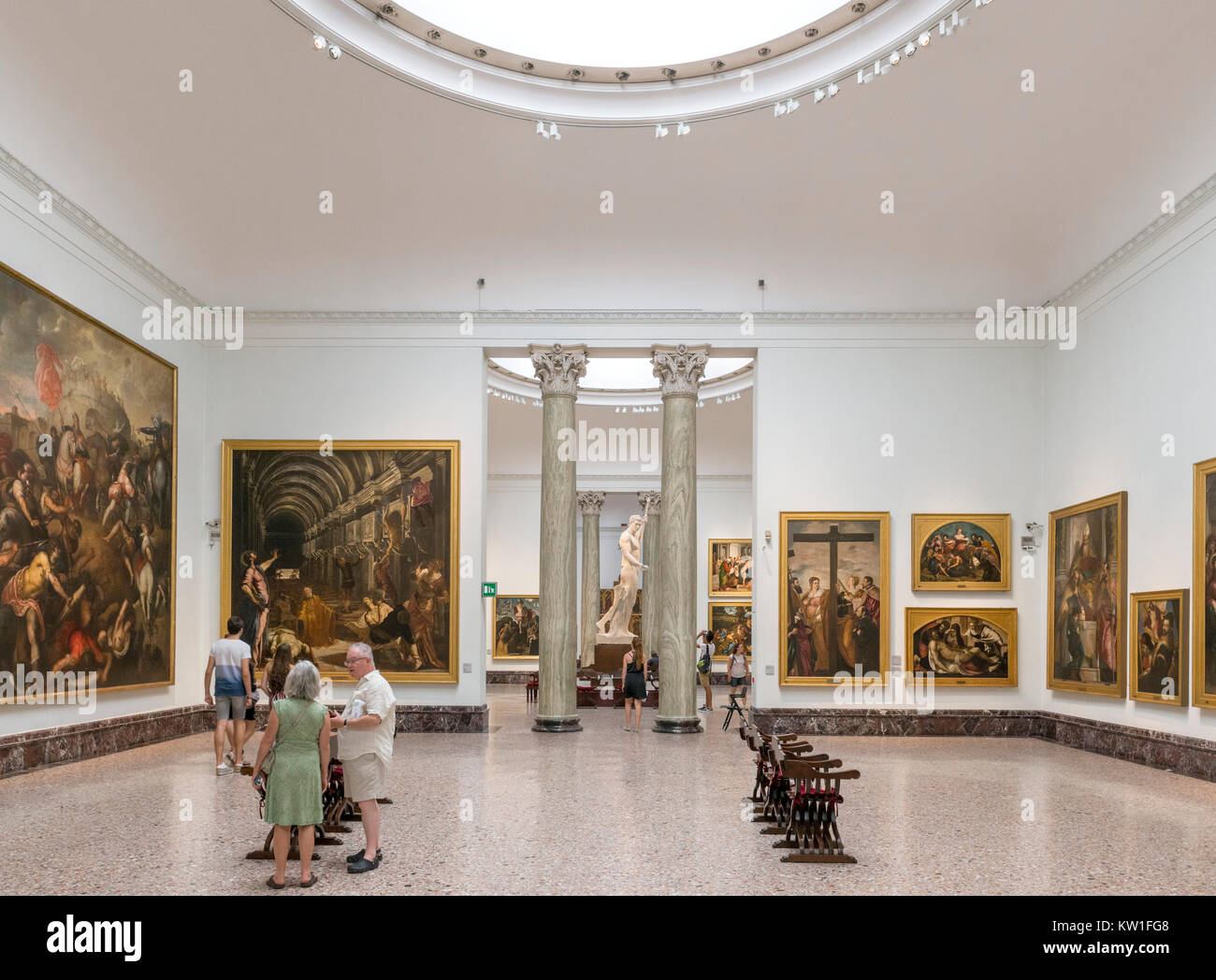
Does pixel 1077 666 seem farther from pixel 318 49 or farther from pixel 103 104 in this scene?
pixel 103 104

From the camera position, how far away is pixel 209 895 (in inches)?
302

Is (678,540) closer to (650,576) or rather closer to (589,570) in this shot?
(650,576)

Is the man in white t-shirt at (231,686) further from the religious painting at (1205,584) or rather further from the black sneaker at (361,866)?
the religious painting at (1205,584)

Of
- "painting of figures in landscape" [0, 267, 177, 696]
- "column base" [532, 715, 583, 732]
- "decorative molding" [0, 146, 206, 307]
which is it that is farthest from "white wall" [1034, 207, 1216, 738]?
"decorative molding" [0, 146, 206, 307]

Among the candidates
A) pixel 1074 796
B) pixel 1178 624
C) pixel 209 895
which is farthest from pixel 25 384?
pixel 1178 624

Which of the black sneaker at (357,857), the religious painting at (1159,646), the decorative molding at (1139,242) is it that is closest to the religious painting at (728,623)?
the decorative molding at (1139,242)

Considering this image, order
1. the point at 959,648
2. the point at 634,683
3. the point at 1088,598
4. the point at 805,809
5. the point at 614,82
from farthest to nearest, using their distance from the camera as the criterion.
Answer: the point at 634,683
the point at 959,648
the point at 1088,598
the point at 614,82
the point at 805,809

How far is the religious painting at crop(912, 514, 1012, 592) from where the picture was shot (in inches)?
832

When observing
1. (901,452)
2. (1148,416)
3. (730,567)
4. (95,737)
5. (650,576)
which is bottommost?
(95,737)

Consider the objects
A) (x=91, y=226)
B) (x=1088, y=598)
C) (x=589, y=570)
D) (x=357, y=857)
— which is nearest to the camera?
(x=357, y=857)

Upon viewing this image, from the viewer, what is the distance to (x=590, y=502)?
36.0 metres

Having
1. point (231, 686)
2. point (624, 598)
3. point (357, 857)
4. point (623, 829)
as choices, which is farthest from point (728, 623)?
point (357, 857)

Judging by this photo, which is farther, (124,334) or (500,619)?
(500,619)

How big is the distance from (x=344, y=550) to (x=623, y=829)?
11.9 m
